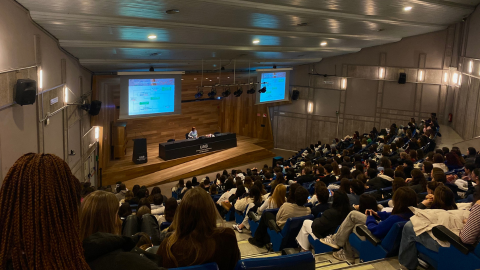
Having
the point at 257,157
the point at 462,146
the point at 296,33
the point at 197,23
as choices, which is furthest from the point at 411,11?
the point at 257,157

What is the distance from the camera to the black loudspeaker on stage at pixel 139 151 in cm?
1304

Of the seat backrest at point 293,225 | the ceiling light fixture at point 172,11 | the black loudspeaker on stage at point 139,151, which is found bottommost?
the black loudspeaker on stage at point 139,151

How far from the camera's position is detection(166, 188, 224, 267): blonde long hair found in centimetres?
207

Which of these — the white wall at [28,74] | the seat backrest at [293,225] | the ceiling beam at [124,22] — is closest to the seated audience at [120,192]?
the white wall at [28,74]

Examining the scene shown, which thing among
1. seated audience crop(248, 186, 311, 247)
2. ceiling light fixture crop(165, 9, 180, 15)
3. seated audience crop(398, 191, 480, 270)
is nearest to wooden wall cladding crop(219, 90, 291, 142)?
ceiling light fixture crop(165, 9, 180, 15)

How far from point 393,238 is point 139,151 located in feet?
35.1

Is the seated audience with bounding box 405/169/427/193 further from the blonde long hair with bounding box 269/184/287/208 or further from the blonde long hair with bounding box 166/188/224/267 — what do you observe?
the blonde long hair with bounding box 166/188/224/267

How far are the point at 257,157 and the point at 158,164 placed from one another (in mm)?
4239

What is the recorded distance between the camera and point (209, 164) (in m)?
14.0

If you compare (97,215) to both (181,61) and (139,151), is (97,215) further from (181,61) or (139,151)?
(139,151)

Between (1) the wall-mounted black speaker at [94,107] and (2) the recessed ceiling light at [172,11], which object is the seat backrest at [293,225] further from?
(1) the wall-mounted black speaker at [94,107]

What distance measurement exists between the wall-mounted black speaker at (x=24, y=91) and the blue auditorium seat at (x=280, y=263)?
4.54m

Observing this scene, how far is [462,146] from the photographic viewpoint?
9.41m

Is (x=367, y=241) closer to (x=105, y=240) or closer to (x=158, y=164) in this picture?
(x=105, y=240)
